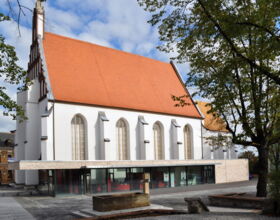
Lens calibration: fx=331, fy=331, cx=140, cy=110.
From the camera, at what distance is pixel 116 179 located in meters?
28.9

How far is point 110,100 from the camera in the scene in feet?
107

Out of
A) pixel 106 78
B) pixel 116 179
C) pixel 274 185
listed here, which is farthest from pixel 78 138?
pixel 274 185

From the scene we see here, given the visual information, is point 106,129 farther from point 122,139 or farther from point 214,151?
point 214,151

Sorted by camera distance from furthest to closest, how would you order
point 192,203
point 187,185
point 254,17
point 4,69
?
point 187,185, point 4,69, point 192,203, point 254,17

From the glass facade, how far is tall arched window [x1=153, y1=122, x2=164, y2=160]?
2.91 m

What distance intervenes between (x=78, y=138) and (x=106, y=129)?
8.82ft

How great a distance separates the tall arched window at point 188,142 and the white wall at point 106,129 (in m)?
1.19

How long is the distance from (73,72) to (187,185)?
16.3m

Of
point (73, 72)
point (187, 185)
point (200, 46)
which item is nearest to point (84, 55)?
point (73, 72)

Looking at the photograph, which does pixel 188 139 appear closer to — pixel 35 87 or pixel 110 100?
pixel 110 100

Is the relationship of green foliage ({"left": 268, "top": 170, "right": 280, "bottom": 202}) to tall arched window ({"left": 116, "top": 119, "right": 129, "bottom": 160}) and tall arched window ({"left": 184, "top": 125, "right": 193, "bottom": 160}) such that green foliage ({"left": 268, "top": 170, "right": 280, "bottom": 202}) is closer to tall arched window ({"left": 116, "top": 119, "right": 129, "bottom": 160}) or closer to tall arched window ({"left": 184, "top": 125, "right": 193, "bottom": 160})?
tall arched window ({"left": 116, "top": 119, "right": 129, "bottom": 160})

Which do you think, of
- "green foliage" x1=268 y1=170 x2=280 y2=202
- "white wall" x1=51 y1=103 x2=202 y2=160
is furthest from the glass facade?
"green foliage" x1=268 y1=170 x2=280 y2=202

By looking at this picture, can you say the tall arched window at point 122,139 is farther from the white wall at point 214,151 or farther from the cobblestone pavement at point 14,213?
the cobblestone pavement at point 14,213

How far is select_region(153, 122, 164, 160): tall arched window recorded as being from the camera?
117 ft
